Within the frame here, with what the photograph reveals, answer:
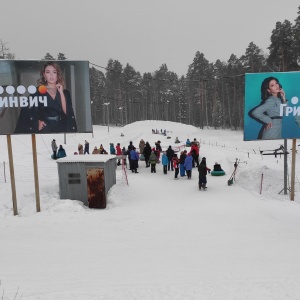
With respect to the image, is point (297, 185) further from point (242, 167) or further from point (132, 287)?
point (132, 287)

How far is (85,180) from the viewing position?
1145cm

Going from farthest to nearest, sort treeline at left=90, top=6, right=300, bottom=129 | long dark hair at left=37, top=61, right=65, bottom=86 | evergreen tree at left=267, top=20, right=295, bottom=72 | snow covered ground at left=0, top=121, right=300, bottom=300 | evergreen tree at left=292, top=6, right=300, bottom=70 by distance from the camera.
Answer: treeline at left=90, top=6, right=300, bottom=129, evergreen tree at left=267, top=20, right=295, bottom=72, evergreen tree at left=292, top=6, right=300, bottom=70, long dark hair at left=37, top=61, right=65, bottom=86, snow covered ground at left=0, top=121, right=300, bottom=300

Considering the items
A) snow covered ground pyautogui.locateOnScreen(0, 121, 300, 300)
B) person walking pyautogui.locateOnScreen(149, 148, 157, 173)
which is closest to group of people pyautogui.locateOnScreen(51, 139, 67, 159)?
snow covered ground pyautogui.locateOnScreen(0, 121, 300, 300)

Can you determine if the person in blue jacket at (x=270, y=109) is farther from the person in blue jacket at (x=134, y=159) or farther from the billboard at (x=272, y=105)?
the person in blue jacket at (x=134, y=159)

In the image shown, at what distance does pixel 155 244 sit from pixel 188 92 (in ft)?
245

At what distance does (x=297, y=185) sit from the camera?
15.0 m

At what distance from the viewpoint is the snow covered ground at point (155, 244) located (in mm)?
5461

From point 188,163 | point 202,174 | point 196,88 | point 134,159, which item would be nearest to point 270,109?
point 202,174

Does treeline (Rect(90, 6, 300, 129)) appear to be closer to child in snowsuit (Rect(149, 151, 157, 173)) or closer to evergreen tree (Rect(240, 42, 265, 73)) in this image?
evergreen tree (Rect(240, 42, 265, 73))

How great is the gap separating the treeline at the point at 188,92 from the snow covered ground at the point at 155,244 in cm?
3307

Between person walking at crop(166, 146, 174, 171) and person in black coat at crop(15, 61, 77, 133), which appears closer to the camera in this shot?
person in black coat at crop(15, 61, 77, 133)

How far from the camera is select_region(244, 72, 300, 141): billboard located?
1206 cm

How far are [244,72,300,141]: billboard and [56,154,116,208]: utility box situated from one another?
21.3 ft

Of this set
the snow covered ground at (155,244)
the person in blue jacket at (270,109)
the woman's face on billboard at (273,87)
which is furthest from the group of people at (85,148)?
the woman's face on billboard at (273,87)
